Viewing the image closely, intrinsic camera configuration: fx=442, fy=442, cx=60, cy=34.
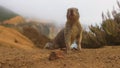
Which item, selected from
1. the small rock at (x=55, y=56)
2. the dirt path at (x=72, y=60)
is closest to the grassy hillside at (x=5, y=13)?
the dirt path at (x=72, y=60)

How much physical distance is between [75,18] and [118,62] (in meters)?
1.73

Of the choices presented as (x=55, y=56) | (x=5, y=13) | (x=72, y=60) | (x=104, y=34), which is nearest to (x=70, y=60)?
(x=72, y=60)

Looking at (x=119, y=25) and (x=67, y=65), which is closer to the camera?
(x=67, y=65)

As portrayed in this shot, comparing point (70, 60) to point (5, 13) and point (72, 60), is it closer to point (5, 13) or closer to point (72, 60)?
point (72, 60)

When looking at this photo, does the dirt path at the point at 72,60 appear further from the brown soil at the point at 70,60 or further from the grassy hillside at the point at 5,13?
the grassy hillside at the point at 5,13

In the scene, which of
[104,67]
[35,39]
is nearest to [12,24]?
[35,39]

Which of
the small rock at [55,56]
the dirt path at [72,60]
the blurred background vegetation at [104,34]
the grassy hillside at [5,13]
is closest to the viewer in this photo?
the dirt path at [72,60]

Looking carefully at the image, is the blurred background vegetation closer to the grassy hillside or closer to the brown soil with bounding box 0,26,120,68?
the brown soil with bounding box 0,26,120,68

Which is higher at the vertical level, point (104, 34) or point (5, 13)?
point (5, 13)

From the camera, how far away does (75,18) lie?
9.27 m

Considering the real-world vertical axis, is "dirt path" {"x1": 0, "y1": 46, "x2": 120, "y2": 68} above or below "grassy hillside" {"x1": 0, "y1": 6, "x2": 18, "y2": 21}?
below

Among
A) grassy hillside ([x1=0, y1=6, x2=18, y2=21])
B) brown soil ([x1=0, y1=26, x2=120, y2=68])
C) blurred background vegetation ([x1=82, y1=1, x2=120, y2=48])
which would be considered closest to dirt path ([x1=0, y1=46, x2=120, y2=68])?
brown soil ([x1=0, y1=26, x2=120, y2=68])

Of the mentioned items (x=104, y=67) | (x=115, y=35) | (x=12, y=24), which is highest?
(x=12, y=24)

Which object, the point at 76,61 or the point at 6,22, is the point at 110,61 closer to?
the point at 76,61
